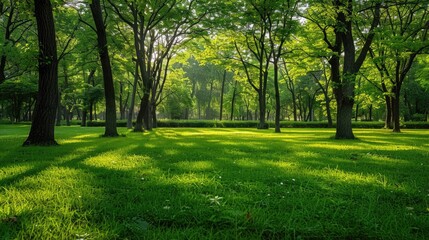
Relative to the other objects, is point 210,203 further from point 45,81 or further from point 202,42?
point 202,42

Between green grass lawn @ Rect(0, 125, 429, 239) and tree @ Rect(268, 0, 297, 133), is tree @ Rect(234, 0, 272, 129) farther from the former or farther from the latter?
green grass lawn @ Rect(0, 125, 429, 239)

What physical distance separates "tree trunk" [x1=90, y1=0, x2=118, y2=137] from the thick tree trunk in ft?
16.0

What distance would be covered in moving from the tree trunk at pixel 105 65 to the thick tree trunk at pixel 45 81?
489 cm

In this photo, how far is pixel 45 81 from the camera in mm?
10734

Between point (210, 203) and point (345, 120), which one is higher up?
point (345, 120)

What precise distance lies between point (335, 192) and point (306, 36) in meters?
21.3

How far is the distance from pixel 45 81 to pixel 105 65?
5.76 metres

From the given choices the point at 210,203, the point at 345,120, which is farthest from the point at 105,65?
the point at 210,203

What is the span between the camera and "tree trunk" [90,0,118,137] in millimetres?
15733

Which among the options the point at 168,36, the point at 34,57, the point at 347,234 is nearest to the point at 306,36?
the point at 168,36

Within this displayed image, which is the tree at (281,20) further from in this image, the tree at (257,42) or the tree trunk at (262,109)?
the tree trunk at (262,109)

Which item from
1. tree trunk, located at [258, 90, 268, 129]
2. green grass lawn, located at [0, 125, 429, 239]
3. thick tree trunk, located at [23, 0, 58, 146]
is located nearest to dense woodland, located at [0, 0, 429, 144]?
thick tree trunk, located at [23, 0, 58, 146]

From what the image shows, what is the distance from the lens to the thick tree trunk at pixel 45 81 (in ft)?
34.7

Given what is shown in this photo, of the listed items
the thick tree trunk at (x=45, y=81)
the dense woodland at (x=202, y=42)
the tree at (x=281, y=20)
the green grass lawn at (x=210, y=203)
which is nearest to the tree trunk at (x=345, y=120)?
the dense woodland at (x=202, y=42)
